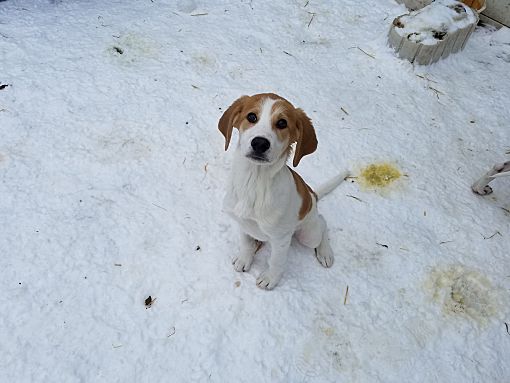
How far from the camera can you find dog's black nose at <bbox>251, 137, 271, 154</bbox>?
6.74 feet

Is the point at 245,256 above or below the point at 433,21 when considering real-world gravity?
below

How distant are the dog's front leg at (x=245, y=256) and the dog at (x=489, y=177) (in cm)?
207

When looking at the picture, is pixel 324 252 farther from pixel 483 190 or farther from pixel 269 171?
pixel 483 190

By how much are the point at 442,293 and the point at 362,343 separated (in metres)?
0.76

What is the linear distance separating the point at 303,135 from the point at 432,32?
9.67 feet

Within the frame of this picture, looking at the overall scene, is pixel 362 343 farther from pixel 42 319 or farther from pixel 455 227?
pixel 42 319

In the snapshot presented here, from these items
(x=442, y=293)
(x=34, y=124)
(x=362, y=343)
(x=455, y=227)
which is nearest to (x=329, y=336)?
(x=362, y=343)

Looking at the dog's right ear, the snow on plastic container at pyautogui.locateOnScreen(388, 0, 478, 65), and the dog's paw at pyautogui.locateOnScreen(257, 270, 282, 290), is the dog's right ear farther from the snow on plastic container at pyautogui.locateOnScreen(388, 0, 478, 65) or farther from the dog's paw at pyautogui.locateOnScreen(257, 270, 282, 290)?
the snow on plastic container at pyautogui.locateOnScreen(388, 0, 478, 65)

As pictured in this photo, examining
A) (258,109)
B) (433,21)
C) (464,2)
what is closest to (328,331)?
(258,109)

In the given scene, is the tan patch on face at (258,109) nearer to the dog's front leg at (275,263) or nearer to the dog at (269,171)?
the dog at (269,171)

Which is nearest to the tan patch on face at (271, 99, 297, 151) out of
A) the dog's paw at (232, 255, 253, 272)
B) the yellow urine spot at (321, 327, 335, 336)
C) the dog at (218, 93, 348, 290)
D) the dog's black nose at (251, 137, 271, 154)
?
the dog at (218, 93, 348, 290)

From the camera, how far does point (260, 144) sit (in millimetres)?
2061

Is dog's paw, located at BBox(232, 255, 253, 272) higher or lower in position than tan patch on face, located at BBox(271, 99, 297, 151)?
lower

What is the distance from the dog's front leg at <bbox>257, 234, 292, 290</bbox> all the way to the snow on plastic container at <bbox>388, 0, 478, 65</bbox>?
9.55ft
